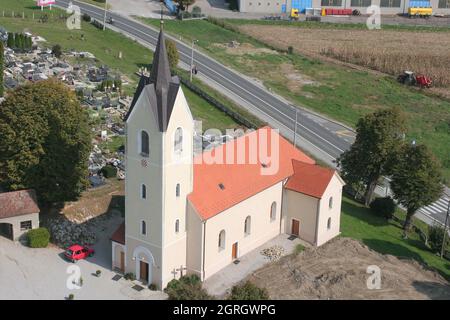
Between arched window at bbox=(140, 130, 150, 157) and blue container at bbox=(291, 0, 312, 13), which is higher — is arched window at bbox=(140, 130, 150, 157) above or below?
below

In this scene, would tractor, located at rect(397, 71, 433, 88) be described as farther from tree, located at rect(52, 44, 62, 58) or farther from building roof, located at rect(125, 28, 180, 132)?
building roof, located at rect(125, 28, 180, 132)

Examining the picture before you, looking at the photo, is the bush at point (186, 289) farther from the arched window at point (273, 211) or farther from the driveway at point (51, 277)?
the arched window at point (273, 211)

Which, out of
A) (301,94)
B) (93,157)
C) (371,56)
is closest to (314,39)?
(371,56)

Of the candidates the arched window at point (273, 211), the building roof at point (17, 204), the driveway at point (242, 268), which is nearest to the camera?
the driveway at point (242, 268)

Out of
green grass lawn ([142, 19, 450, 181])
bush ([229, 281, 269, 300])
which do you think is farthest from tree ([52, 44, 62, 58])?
bush ([229, 281, 269, 300])

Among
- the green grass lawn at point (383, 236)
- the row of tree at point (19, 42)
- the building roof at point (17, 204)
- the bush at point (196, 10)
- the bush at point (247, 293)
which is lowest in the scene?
the green grass lawn at point (383, 236)

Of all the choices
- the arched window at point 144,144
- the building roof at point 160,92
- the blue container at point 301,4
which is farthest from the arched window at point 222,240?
the blue container at point 301,4

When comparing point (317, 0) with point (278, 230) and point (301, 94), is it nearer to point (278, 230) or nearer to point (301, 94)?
point (301, 94)
